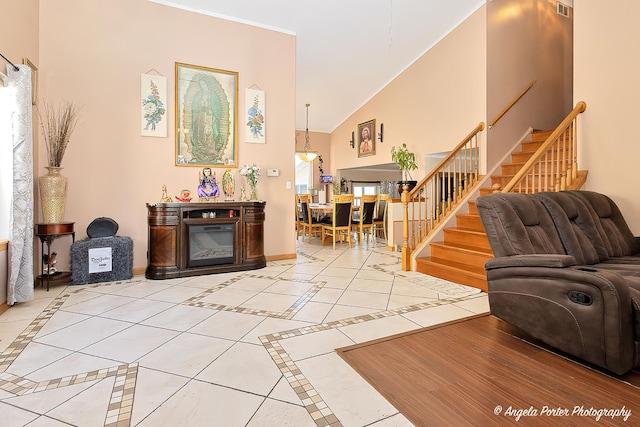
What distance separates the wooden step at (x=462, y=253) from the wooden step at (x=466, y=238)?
0.05 meters

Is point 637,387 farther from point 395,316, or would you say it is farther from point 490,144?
point 490,144

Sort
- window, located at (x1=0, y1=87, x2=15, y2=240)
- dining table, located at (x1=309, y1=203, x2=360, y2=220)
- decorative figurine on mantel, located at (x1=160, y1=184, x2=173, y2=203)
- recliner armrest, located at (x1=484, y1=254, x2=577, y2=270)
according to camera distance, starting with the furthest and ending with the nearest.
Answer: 1. dining table, located at (x1=309, y1=203, x2=360, y2=220)
2. decorative figurine on mantel, located at (x1=160, y1=184, x2=173, y2=203)
3. window, located at (x1=0, y1=87, x2=15, y2=240)
4. recliner armrest, located at (x1=484, y1=254, x2=577, y2=270)

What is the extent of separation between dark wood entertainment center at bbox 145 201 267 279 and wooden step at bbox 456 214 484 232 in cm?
284

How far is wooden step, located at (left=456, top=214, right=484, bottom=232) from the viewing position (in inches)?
168

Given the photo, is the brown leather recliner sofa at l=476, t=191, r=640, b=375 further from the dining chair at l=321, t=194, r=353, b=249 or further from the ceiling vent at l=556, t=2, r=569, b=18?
the ceiling vent at l=556, t=2, r=569, b=18

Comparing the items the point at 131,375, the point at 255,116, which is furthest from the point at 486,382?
the point at 255,116

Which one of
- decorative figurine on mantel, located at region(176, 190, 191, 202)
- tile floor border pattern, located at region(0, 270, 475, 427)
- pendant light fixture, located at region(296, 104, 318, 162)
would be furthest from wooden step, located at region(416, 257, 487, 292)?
pendant light fixture, located at region(296, 104, 318, 162)

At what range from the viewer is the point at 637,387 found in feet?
5.48

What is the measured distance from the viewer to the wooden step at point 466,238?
3939mm

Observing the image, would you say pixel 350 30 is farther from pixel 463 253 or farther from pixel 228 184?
pixel 463 253

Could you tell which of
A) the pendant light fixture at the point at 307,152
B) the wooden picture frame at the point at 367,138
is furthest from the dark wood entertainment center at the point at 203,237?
the wooden picture frame at the point at 367,138

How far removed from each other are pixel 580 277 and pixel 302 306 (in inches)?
80.9

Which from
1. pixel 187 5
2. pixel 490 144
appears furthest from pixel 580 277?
pixel 187 5

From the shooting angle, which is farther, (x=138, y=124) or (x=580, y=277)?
(x=138, y=124)
